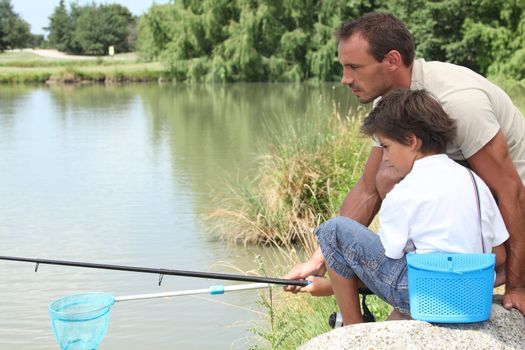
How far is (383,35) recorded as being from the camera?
267 centimetres

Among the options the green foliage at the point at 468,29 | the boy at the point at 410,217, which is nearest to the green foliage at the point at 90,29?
the green foliage at the point at 468,29

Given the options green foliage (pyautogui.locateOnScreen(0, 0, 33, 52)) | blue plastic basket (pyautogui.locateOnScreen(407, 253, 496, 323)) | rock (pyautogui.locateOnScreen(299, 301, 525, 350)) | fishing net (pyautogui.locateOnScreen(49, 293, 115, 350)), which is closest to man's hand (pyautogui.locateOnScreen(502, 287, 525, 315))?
rock (pyautogui.locateOnScreen(299, 301, 525, 350))

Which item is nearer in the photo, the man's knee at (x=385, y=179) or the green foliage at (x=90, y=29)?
the man's knee at (x=385, y=179)

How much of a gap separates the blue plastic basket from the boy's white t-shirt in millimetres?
62

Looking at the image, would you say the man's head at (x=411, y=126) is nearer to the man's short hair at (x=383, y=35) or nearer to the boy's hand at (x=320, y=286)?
the man's short hair at (x=383, y=35)

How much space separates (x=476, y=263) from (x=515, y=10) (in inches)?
1015

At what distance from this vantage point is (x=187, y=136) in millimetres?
14219

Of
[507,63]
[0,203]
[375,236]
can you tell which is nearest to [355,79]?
[375,236]

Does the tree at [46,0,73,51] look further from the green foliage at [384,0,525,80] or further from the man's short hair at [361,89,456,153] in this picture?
the man's short hair at [361,89,456,153]

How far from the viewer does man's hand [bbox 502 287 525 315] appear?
93.5 inches

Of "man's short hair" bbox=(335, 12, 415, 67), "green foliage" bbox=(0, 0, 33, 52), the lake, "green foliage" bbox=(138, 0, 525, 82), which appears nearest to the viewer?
"man's short hair" bbox=(335, 12, 415, 67)

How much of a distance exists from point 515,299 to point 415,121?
62cm

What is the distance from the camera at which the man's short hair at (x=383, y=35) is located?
267 centimetres

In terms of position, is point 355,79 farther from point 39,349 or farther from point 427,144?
point 39,349
